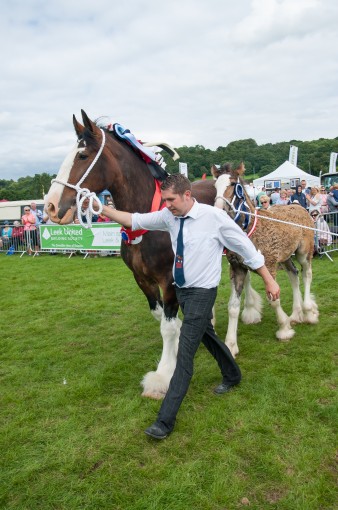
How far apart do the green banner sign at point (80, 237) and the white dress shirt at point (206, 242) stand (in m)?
9.21

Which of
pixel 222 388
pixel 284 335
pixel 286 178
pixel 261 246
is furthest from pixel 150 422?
pixel 286 178

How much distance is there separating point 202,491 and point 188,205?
203 centimetres

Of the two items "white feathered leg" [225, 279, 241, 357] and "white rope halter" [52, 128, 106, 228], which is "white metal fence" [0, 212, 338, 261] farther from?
"white rope halter" [52, 128, 106, 228]

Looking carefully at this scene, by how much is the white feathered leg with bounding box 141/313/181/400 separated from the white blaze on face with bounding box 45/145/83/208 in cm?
160

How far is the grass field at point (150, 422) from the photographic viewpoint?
258 cm

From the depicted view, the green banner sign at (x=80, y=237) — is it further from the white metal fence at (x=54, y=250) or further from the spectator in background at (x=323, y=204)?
the spectator in background at (x=323, y=204)

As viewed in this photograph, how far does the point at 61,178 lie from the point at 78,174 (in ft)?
0.52

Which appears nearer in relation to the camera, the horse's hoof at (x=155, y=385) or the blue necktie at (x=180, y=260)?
the blue necktie at (x=180, y=260)

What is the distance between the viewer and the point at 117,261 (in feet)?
41.7

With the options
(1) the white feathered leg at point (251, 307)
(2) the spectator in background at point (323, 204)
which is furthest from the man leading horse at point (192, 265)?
(2) the spectator in background at point (323, 204)

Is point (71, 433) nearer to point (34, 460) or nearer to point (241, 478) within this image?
point (34, 460)

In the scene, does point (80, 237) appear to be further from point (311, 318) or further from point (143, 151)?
point (143, 151)

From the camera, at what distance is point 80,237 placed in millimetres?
14031

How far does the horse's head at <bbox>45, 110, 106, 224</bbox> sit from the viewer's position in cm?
328
